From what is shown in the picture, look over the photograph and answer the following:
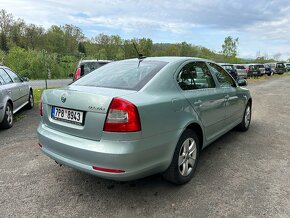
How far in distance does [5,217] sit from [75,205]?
28.1 inches

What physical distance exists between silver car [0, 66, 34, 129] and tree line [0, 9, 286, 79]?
76.7 ft

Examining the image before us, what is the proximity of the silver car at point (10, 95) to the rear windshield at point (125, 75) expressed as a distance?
10.9 feet

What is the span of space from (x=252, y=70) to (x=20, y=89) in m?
25.3

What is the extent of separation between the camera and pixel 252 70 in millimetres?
28406

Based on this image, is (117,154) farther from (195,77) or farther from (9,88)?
(9,88)

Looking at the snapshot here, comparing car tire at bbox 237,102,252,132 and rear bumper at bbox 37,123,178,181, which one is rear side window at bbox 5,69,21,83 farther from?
car tire at bbox 237,102,252,132

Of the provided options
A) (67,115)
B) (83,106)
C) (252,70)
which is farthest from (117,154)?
(252,70)

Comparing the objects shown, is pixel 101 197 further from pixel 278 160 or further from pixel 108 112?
pixel 278 160

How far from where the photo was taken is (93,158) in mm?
2873

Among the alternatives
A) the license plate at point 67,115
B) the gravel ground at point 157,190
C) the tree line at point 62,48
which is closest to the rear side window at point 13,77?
the gravel ground at point 157,190

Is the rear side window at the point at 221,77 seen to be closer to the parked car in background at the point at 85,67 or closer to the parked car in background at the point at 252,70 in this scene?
the parked car in background at the point at 85,67

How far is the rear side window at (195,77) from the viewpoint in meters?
3.73

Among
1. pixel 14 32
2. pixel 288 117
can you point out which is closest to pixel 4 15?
pixel 14 32

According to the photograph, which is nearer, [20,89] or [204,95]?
[204,95]
